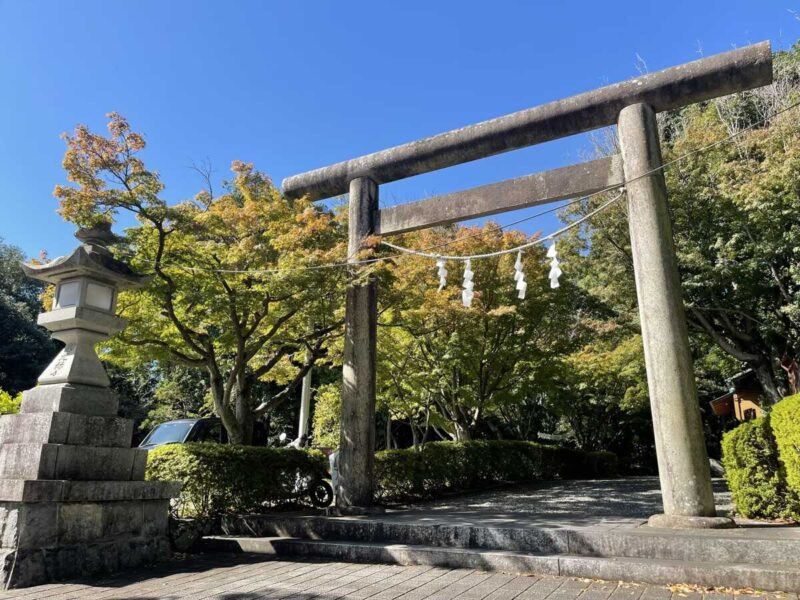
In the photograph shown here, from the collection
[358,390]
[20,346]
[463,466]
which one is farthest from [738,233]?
[20,346]

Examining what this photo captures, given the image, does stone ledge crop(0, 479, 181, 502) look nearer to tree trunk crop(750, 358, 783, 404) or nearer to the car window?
the car window

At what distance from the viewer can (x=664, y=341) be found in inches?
230

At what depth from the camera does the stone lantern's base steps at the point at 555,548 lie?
4238 mm

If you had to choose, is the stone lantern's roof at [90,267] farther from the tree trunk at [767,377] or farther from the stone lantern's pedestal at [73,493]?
the tree trunk at [767,377]

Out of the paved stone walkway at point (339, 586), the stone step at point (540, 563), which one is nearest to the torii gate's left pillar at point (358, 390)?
the stone step at point (540, 563)

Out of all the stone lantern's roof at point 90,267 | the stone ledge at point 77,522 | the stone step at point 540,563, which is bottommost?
the stone step at point 540,563

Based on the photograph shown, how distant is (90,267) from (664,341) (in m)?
6.24

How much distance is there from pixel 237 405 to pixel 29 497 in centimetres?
384

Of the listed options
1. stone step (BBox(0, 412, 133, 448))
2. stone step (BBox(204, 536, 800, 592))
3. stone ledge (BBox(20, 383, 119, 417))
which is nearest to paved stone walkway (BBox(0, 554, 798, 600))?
stone step (BBox(204, 536, 800, 592))

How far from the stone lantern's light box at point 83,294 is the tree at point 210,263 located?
1270 mm

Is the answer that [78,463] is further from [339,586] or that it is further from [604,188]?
[604,188]

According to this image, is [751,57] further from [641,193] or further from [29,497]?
[29,497]

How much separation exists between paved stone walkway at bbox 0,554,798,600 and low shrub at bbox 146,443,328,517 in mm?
1347

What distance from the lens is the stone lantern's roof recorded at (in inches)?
223
